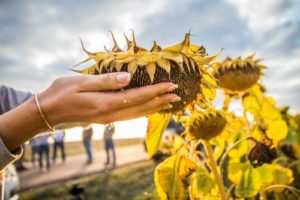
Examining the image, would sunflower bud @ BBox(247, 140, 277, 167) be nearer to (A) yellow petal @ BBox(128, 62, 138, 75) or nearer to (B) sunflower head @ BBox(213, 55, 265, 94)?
(B) sunflower head @ BBox(213, 55, 265, 94)

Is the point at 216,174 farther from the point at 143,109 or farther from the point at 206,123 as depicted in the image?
the point at 143,109

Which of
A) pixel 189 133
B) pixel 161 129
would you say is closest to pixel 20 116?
pixel 161 129

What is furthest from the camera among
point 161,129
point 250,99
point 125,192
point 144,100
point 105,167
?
point 105,167

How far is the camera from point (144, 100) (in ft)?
3.89

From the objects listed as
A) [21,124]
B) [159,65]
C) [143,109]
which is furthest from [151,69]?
[21,124]

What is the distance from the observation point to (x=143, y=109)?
123 cm

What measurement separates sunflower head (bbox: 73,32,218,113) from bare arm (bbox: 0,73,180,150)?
43 millimetres

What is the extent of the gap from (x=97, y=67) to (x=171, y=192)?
70 cm

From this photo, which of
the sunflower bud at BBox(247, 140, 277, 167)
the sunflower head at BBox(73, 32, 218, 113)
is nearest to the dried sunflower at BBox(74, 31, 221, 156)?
the sunflower head at BBox(73, 32, 218, 113)

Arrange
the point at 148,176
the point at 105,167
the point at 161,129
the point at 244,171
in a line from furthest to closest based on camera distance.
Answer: the point at 105,167 → the point at 148,176 → the point at 244,171 → the point at 161,129

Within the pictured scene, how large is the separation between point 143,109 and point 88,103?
0.17 m

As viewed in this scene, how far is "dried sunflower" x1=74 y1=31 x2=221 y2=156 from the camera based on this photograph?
119 centimetres

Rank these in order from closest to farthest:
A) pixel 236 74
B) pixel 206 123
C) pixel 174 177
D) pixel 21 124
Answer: pixel 21 124, pixel 174 177, pixel 206 123, pixel 236 74

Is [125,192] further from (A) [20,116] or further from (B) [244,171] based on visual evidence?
(A) [20,116]
